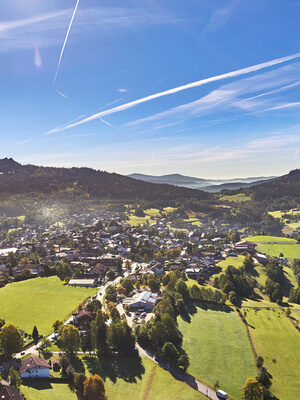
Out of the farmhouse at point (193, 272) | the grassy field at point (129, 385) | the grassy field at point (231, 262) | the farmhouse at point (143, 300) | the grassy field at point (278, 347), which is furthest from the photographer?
the grassy field at point (231, 262)

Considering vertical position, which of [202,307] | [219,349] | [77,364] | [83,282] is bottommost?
[219,349]

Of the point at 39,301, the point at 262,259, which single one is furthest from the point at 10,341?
the point at 262,259

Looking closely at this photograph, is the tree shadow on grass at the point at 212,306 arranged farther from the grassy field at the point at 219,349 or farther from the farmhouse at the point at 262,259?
the farmhouse at the point at 262,259

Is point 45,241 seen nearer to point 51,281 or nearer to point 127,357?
point 51,281

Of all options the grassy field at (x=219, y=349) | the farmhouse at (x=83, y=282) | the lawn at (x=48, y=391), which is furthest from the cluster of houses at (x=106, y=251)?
the lawn at (x=48, y=391)

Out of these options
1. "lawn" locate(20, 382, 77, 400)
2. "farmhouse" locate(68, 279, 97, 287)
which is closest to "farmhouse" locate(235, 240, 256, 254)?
"farmhouse" locate(68, 279, 97, 287)

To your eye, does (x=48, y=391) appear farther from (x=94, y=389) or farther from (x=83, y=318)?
(x=83, y=318)
